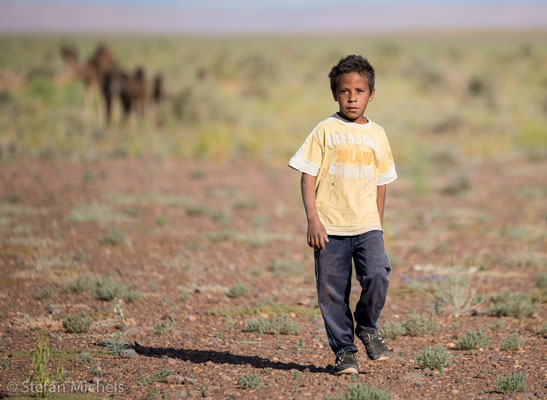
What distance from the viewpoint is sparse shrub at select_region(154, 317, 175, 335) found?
5212 millimetres

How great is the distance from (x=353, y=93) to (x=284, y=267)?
12.3 ft

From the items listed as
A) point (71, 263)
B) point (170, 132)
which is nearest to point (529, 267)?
point (71, 263)

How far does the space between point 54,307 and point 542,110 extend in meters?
21.9

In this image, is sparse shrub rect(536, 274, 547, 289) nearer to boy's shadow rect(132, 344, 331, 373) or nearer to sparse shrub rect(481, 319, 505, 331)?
sparse shrub rect(481, 319, 505, 331)

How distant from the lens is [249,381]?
403 cm

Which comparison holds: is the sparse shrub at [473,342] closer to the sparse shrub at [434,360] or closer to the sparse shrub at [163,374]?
the sparse shrub at [434,360]

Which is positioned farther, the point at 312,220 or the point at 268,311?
the point at 268,311

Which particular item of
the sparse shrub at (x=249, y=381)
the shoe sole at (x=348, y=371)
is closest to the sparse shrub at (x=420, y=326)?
the shoe sole at (x=348, y=371)

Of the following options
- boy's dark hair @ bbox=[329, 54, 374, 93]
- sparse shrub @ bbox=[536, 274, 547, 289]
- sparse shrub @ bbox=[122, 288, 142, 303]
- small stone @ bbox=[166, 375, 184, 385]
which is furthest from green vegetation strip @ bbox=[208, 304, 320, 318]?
boy's dark hair @ bbox=[329, 54, 374, 93]

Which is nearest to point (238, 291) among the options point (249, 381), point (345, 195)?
point (249, 381)

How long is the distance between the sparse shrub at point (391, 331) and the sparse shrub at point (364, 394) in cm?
145

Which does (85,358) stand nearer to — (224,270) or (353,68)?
(353,68)
